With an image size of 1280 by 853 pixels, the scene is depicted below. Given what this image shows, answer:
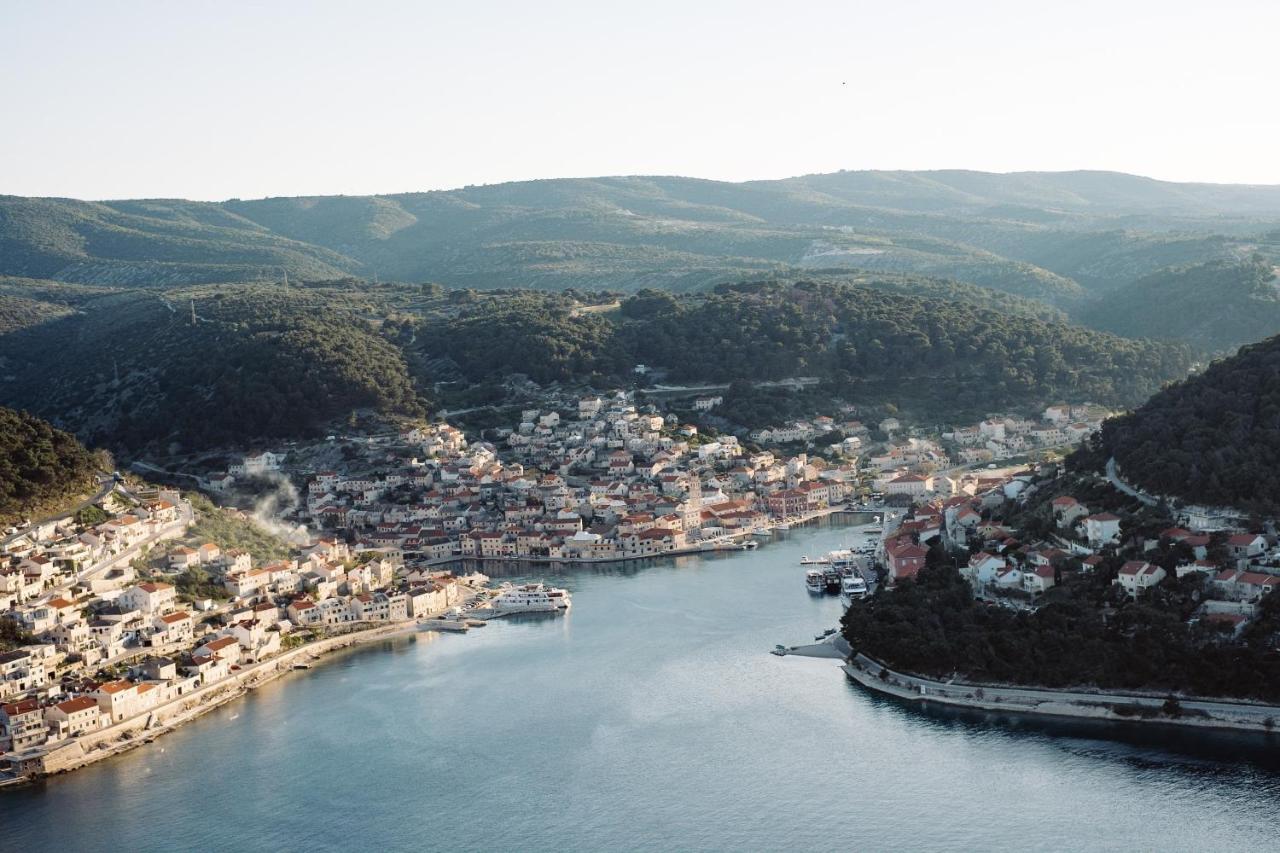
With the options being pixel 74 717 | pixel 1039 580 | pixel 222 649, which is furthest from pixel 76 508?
pixel 1039 580

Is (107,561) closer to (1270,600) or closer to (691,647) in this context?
(691,647)

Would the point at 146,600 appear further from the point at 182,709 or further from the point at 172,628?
the point at 182,709

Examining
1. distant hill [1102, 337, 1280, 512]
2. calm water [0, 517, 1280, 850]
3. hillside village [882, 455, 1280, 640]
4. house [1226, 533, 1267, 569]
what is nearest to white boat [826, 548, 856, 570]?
hillside village [882, 455, 1280, 640]

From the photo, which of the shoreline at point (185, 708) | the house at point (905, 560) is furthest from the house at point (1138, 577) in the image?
the shoreline at point (185, 708)

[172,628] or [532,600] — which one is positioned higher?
[172,628]

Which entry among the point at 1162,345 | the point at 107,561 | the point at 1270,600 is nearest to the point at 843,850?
the point at 1270,600

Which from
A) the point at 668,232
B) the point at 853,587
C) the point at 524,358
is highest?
the point at 668,232
